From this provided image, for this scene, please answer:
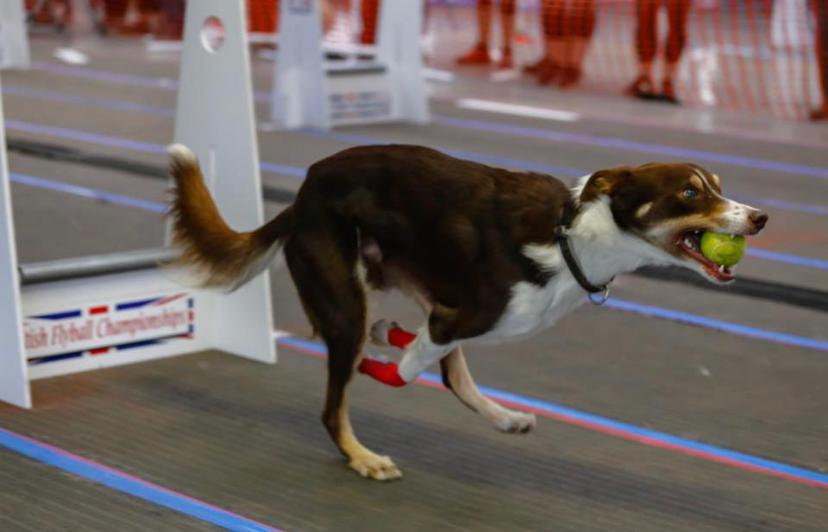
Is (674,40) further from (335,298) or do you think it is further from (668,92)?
(335,298)

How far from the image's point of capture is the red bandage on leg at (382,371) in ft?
14.3

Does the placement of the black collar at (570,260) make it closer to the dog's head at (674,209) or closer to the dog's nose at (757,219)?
the dog's head at (674,209)

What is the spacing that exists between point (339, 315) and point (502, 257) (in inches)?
23.1

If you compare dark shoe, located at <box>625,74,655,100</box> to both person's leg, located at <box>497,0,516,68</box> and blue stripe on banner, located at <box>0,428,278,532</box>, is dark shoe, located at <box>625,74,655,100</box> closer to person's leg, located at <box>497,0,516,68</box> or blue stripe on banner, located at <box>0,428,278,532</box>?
person's leg, located at <box>497,0,516,68</box>

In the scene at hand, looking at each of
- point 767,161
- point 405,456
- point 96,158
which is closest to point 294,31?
point 96,158

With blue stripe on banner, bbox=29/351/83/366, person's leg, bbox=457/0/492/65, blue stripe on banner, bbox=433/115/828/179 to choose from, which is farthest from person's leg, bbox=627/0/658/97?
blue stripe on banner, bbox=29/351/83/366

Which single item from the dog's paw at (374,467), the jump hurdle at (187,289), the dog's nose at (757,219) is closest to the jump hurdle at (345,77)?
the jump hurdle at (187,289)

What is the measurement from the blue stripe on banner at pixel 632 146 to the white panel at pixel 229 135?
5514 mm

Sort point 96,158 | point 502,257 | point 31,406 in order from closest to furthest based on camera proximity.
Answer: point 502,257
point 31,406
point 96,158

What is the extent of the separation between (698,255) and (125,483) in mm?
1874

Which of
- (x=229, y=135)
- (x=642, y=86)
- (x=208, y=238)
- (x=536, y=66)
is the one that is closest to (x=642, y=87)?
(x=642, y=86)

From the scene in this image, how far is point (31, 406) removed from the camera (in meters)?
4.98

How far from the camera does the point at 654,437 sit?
16.1ft

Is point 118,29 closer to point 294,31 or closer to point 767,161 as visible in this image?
point 294,31
